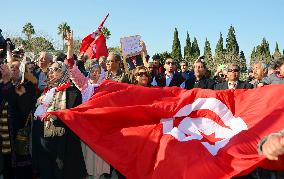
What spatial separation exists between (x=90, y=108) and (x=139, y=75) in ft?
3.97

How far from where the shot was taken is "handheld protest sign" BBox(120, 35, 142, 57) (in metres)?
8.41

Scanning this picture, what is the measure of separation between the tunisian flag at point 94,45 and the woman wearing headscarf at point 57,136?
415cm

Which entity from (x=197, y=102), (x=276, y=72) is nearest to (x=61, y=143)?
(x=197, y=102)

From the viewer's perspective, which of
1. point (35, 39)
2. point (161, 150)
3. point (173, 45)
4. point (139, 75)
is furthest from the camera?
point (173, 45)

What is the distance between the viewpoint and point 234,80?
659 cm

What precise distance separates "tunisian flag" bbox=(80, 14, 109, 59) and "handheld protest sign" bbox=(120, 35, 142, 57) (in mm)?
1405

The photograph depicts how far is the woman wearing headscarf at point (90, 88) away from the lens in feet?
16.6

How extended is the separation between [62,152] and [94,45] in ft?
15.8

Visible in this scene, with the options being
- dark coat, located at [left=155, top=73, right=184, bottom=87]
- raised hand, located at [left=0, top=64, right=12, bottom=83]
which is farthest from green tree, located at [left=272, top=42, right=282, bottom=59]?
raised hand, located at [left=0, top=64, right=12, bottom=83]

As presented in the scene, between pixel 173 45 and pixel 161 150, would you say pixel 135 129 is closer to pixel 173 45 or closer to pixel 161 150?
pixel 161 150

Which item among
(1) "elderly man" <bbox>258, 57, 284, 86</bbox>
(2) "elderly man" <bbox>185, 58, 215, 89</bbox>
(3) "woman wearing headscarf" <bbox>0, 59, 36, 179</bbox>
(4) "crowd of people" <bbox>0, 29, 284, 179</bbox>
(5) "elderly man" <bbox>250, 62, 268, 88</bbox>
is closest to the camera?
(4) "crowd of people" <bbox>0, 29, 284, 179</bbox>

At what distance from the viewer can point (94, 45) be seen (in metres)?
9.75

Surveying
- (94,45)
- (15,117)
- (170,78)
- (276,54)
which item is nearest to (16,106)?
(15,117)

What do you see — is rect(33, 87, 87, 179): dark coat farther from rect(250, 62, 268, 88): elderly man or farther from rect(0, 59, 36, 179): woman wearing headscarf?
rect(250, 62, 268, 88): elderly man
